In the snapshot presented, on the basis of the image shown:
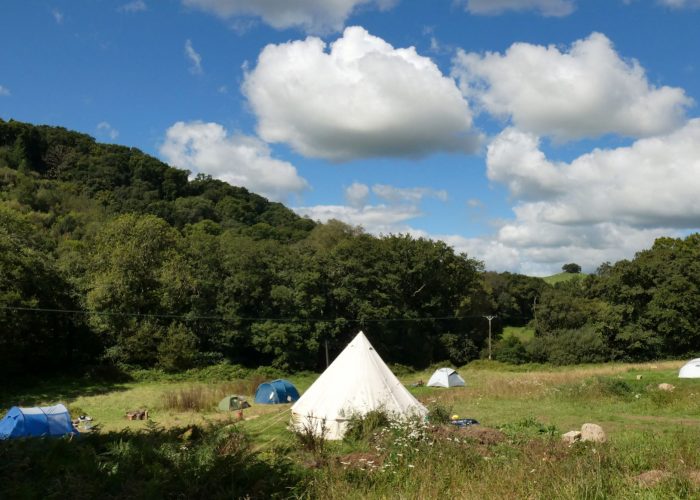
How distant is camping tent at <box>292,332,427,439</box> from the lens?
44.5 feet

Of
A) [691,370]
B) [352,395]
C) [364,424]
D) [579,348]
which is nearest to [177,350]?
[352,395]

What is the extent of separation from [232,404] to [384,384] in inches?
431

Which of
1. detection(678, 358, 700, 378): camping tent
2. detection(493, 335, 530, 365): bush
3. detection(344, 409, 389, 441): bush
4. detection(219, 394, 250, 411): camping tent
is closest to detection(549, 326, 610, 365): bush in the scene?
detection(493, 335, 530, 365): bush

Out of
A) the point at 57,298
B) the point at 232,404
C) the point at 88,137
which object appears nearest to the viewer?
the point at 232,404

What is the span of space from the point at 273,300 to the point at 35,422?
25.7m

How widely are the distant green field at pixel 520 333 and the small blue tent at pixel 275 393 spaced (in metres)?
34.9

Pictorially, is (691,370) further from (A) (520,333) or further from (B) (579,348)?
(A) (520,333)

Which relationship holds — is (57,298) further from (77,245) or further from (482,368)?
(482,368)

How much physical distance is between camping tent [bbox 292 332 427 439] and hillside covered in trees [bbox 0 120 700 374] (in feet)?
73.1

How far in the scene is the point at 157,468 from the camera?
634 cm

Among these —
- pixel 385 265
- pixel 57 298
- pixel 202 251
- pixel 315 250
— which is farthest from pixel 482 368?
pixel 57 298

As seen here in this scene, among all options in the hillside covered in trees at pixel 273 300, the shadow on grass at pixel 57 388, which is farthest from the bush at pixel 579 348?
the shadow on grass at pixel 57 388

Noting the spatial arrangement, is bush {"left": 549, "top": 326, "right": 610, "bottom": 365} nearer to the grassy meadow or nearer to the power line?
the power line

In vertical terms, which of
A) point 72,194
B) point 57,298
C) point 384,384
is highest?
point 72,194
